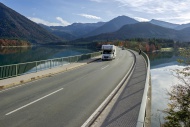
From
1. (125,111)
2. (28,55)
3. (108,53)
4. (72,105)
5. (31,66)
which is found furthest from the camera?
(28,55)

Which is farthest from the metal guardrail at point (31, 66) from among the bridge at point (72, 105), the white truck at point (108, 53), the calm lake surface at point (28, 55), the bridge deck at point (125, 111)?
the calm lake surface at point (28, 55)

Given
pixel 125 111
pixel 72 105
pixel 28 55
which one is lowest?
pixel 28 55

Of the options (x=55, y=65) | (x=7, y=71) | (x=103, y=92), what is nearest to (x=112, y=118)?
(x=103, y=92)

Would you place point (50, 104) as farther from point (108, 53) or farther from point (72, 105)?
point (108, 53)

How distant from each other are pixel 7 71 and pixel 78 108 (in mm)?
10156

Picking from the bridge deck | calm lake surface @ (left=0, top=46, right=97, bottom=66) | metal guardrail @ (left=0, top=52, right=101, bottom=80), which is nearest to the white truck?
metal guardrail @ (left=0, top=52, right=101, bottom=80)

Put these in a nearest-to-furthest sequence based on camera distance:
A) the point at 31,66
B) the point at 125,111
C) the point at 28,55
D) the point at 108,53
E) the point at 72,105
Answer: the point at 125,111 → the point at 72,105 → the point at 31,66 → the point at 108,53 → the point at 28,55

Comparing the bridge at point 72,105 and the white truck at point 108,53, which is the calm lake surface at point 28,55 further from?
the bridge at point 72,105

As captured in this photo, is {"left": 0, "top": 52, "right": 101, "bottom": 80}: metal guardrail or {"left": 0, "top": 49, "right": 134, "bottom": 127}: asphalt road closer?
{"left": 0, "top": 49, "right": 134, "bottom": 127}: asphalt road

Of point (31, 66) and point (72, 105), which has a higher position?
point (31, 66)

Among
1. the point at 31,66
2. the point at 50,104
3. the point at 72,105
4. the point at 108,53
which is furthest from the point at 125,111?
the point at 108,53

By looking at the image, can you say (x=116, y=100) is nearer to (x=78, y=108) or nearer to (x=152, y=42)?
(x=78, y=108)

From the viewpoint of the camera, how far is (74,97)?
12.8 metres

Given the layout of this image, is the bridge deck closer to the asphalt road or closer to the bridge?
the bridge
